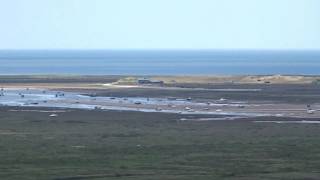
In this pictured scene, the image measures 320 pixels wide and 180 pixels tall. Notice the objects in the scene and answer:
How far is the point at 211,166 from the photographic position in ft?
124

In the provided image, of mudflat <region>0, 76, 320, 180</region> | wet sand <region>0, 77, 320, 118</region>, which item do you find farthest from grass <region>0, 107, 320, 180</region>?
wet sand <region>0, 77, 320, 118</region>

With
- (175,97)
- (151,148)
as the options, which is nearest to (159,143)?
(151,148)

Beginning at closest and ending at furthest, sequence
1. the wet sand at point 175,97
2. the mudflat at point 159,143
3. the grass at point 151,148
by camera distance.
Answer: the grass at point 151,148
the mudflat at point 159,143
the wet sand at point 175,97

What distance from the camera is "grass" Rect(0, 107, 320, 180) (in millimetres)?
35812

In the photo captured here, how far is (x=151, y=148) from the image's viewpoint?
4394 cm

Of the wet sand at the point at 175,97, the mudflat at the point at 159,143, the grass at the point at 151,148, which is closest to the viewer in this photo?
the grass at the point at 151,148

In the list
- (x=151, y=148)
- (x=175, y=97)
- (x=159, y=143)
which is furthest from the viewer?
(x=175, y=97)

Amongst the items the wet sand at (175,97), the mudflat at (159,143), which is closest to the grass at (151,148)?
the mudflat at (159,143)

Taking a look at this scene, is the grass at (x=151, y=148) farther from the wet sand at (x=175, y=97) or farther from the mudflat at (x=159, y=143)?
the wet sand at (x=175, y=97)

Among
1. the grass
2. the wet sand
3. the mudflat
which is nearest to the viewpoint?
the grass

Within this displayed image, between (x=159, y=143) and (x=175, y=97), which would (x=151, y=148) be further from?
(x=175, y=97)

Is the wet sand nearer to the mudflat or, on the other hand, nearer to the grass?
the mudflat

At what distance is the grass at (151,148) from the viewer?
3581 centimetres

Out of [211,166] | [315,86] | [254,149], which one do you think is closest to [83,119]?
[254,149]
